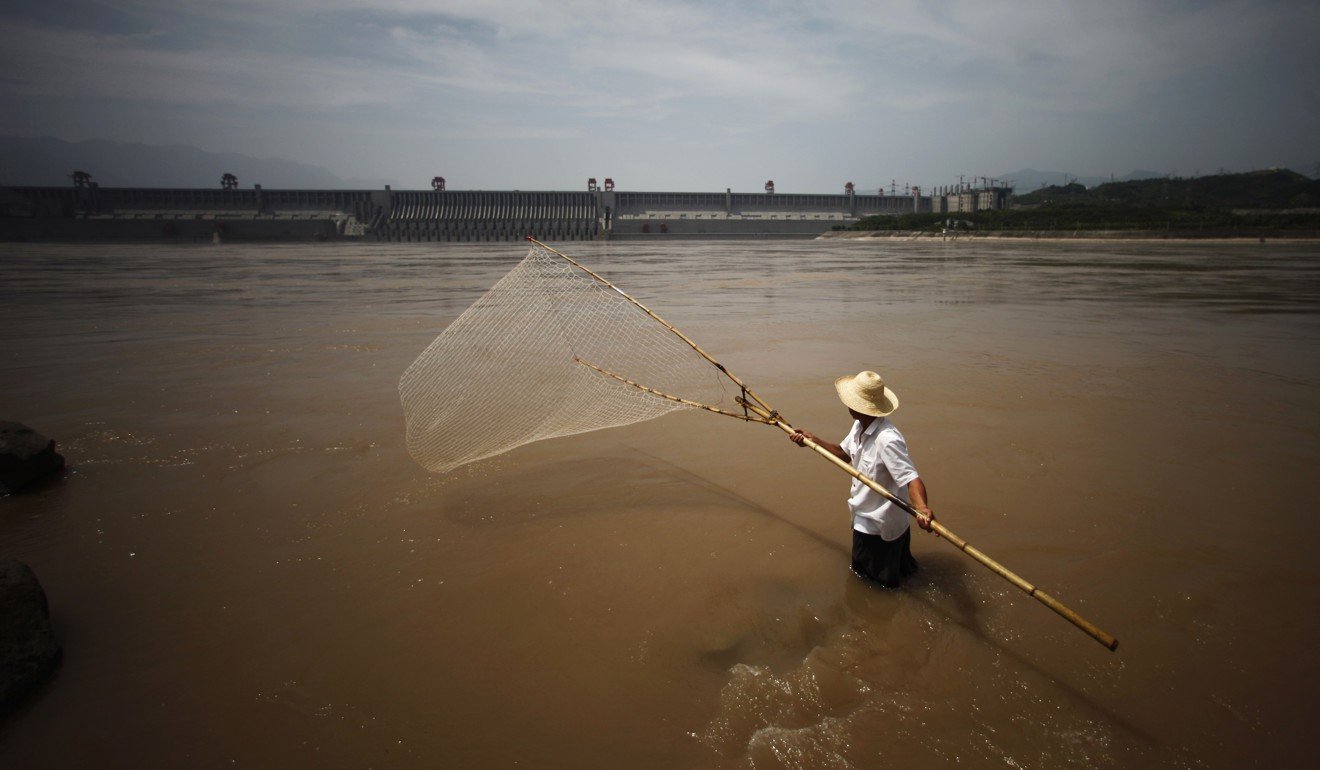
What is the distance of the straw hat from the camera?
3.24 metres

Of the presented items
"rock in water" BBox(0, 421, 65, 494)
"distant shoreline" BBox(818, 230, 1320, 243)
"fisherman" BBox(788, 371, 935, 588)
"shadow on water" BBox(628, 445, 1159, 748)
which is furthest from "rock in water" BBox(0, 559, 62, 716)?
"distant shoreline" BBox(818, 230, 1320, 243)

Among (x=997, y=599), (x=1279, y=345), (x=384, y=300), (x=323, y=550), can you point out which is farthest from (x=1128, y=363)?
(x=384, y=300)

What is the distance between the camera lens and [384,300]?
16.0m

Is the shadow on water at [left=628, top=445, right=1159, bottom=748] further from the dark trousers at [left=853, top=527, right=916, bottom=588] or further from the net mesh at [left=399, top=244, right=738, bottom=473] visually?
the net mesh at [left=399, top=244, right=738, bottom=473]

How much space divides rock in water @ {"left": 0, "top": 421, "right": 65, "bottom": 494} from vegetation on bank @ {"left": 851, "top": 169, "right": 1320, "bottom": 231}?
5418 cm

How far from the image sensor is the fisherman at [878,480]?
3.17m

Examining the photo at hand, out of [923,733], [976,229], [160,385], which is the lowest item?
[923,733]

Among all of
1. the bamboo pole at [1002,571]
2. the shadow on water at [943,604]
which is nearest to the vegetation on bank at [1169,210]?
the shadow on water at [943,604]

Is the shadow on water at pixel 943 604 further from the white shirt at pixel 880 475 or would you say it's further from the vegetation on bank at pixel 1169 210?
the vegetation on bank at pixel 1169 210

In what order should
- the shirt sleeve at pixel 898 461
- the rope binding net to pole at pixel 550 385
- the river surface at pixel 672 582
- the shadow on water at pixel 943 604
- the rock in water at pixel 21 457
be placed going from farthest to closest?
the rock in water at pixel 21 457, the rope binding net to pole at pixel 550 385, the shirt sleeve at pixel 898 461, the shadow on water at pixel 943 604, the river surface at pixel 672 582

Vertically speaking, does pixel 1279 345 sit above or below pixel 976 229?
below

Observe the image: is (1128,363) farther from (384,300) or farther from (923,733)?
(384,300)

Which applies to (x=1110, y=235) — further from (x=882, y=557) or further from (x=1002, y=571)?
(x=1002, y=571)

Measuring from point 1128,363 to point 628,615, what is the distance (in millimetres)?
8716
